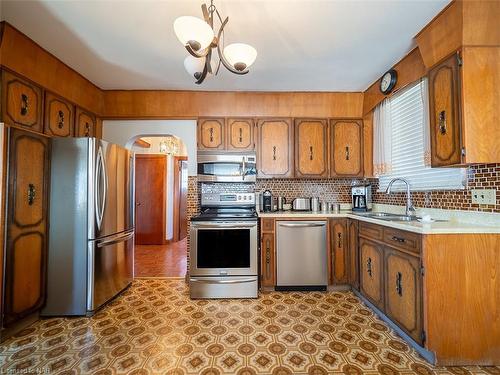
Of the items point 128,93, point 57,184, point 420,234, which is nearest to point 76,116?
point 128,93

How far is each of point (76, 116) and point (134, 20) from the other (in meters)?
1.54

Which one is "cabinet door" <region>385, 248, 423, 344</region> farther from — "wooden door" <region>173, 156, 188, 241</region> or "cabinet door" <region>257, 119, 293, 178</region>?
"wooden door" <region>173, 156, 188, 241</region>

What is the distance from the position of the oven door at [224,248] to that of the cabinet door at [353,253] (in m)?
1.11

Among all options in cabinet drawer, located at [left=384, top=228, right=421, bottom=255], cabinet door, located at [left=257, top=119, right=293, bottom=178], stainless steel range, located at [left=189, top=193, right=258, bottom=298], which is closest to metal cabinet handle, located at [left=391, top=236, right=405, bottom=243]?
cabinet drawer, located at [left=384, top=228, right=421, bottom=255]

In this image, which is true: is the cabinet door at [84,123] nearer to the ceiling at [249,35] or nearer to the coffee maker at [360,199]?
the ceiling at [249,35]

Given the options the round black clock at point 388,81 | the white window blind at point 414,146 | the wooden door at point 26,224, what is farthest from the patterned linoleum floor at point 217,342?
the round black clock at point 388,81

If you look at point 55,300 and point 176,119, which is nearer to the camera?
point 55,300

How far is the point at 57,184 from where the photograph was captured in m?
2.28

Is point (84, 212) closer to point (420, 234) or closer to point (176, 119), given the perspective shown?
point (176, 119)

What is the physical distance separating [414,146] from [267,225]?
5.82ft

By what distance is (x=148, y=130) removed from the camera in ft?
11.1

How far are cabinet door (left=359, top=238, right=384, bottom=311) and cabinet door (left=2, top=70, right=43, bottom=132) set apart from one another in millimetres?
3387

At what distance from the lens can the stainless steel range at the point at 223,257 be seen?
106 inches

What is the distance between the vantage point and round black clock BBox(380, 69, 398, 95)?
2.56m
